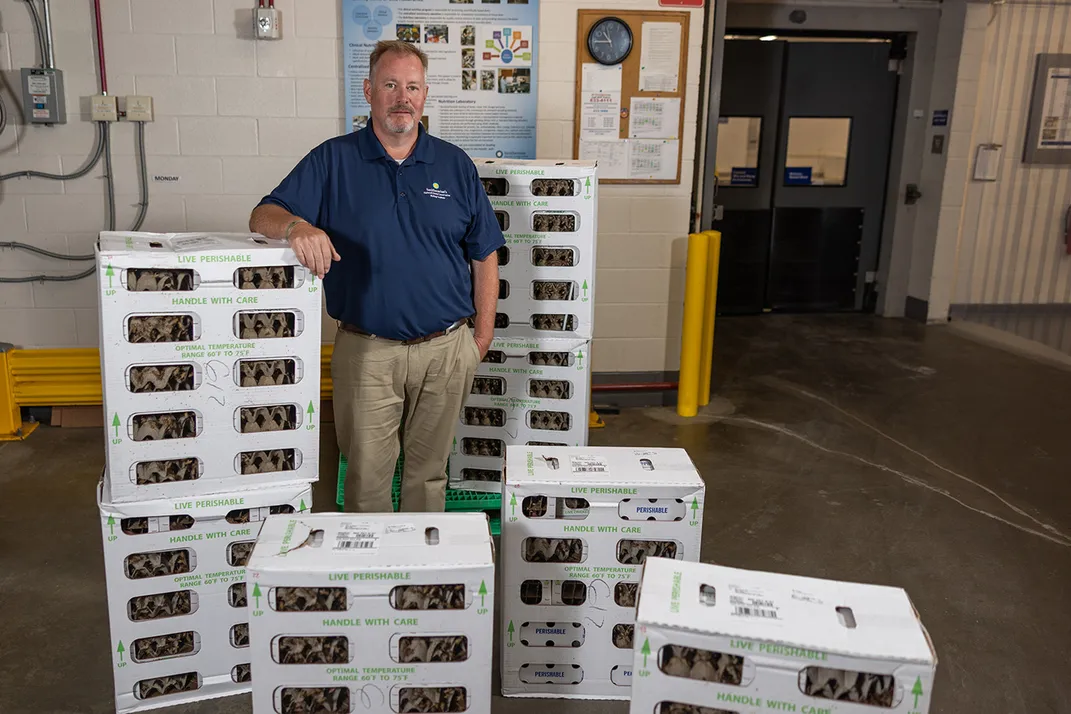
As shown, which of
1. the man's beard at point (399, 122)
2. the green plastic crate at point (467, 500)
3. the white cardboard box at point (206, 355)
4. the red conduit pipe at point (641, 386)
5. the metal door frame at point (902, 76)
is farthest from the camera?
the metal door frame at point (902, 76)

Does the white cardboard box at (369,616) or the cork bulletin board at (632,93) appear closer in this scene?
the white cardboard box at (369,616)

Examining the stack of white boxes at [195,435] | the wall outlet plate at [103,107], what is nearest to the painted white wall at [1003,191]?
the wall outlet plate at [103,107]

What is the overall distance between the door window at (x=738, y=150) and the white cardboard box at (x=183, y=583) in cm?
537

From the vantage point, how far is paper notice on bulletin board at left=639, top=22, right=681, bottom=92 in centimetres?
441

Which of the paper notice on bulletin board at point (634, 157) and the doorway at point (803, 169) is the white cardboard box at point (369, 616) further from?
the doorway at point (803, 169)

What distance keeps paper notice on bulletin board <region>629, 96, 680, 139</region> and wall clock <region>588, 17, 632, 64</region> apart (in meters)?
0.23

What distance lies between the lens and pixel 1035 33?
21.8ft

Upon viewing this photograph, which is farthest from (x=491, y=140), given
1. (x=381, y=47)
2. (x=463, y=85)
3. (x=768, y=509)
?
(x=768, y=509)

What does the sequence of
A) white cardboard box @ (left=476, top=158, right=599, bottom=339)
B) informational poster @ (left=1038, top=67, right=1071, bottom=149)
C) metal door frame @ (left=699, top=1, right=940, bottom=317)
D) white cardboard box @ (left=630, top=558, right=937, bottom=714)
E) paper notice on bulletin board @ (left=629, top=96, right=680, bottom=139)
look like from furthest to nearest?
informational poster @ (left=1038, top=67, right=1071, bottom=149)
metal door frame @ (left=699, top=1, right=940, bottom=317)
paper notice on bulletin board @ (left=629, top=96, right=680, bottom=139)
white cardboard box @ (left=476, top=158, right=599, bottom=339)
white cardboard box @ (left=630, top=558, right=937, bottom=714)

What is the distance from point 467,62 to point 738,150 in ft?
10.6

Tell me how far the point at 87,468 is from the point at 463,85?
246 cm

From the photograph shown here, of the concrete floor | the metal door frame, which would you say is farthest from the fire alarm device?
the metal door frame

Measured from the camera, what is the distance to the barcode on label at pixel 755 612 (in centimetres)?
165

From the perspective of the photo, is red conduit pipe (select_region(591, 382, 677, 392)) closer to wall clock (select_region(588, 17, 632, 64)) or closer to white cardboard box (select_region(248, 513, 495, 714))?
wall clock (select_region(588, 17, 632, 64))
